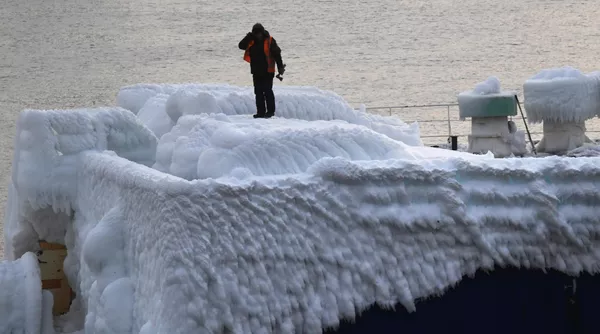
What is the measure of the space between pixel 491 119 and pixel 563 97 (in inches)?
44.7

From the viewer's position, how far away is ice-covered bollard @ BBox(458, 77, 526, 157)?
642 inches

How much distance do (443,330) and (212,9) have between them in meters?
44.6

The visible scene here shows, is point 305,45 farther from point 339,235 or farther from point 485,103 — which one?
point 339,235

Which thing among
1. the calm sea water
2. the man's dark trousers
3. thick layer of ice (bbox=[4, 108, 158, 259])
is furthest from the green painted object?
the calm sea water

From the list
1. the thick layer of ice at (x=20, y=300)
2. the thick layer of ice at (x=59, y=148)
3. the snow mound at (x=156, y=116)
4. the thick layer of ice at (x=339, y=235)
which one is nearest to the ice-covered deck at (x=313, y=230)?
A: the thick layer of ice at (x=339, y=235)

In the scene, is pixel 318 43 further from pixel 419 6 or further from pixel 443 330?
pixel 443 330

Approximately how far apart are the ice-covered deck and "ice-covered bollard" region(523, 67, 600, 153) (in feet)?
29.4

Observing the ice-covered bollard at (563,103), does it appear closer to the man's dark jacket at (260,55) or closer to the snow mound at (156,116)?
the snow mound at (156,116)

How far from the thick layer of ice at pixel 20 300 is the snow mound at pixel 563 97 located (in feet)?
32.3

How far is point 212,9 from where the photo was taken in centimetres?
5006

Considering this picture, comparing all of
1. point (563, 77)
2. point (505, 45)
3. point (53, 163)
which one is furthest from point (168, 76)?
point (53, 163)

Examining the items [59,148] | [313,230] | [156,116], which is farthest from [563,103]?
[313,230]

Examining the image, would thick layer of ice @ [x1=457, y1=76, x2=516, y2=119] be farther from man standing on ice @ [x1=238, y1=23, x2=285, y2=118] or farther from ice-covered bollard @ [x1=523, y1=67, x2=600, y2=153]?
man standing on ice @ [x1=238, y1=23, x2=285, y2=118]

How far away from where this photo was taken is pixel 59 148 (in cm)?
991
